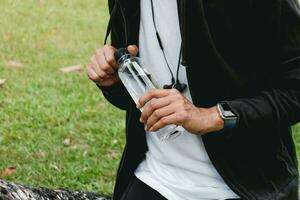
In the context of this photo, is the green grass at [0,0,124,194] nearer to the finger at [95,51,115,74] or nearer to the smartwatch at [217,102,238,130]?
the finger at [95,51,115,74]

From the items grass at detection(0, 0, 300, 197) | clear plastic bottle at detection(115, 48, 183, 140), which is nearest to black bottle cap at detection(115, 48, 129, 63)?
clear plastic bottle at detection(115, 48, 183, 140)

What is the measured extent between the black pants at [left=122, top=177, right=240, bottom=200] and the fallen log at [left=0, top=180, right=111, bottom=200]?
15.5 inches

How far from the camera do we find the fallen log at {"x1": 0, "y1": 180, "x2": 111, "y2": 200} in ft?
7.91

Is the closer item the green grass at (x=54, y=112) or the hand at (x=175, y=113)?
the hand at (x=175, y=113)

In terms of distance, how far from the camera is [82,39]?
23.9 ft

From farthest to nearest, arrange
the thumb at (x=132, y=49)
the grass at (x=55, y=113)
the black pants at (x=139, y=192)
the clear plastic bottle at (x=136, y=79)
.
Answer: the grass at (x=55, y=113), the black pants at (x=139, y=192), the thumb at (x=132, y=49), the clear plastic bottle at (x=136, y=79)

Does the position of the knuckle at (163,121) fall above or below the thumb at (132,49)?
below

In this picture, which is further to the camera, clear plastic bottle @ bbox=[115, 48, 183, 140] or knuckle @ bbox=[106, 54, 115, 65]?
knuckle @ bbox=[106, 54, 115, 65]

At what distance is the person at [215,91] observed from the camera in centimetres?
191

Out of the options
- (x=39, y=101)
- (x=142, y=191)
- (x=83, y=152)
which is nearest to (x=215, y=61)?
(x=142, y=191)

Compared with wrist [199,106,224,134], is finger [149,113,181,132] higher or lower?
higher

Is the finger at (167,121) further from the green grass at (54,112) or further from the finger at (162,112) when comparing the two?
the green grass at (54,112)

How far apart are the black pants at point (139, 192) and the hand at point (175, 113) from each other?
462 mm

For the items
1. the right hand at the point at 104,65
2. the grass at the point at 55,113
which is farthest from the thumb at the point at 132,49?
the grass at the point at 55,113
